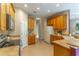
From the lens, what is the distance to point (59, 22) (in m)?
3.63

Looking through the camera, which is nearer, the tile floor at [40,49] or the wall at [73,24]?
the wall at [73,24]

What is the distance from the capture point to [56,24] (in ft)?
12.0

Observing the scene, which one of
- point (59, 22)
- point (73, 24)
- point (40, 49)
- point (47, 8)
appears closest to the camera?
point (73, 24)

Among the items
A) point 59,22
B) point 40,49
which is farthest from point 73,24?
point 40,49

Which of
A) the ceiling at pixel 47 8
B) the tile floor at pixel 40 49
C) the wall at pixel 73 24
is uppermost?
the ceiling at pixel 47 8

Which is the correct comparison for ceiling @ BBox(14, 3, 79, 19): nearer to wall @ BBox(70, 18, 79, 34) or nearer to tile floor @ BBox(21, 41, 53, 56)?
wall @ BBox(70, 18, 79, 34)

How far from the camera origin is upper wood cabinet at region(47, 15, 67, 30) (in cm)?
347

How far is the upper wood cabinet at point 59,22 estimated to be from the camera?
3.47 meters

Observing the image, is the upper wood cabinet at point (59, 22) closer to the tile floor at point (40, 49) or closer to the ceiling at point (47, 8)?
the ceiling at point (47, 8)

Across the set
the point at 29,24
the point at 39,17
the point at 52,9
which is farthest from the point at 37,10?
the point at 29,24

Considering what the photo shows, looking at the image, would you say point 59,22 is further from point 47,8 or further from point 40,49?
point 40,49

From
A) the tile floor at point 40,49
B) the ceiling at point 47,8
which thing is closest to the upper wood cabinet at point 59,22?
the ceiling at point 47,8

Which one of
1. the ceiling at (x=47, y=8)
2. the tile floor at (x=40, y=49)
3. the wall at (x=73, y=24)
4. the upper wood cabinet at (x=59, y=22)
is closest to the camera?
the ceiling at (x=47, y=8)

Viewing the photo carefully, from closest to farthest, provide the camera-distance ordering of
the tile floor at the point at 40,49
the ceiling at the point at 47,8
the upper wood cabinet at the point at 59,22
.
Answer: the ceiling at the point at 47,8
the upper wood cabinet at the point at 59,22
the tile floor at the point at 40,49
